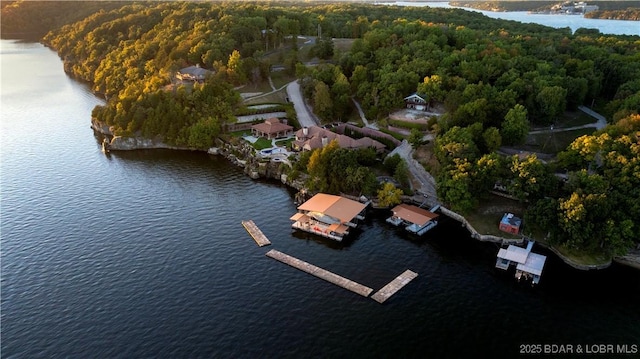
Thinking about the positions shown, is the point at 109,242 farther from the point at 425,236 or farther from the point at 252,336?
the point at 425,236

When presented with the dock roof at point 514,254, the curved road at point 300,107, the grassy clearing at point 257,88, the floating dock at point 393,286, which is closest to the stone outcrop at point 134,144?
the curved road at point 300,107

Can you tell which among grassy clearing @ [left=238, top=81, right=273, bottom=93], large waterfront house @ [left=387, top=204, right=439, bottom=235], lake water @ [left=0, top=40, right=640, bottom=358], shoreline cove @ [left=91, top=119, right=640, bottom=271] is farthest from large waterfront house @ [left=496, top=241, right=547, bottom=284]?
grassy clearing @ [left=238, top=81, right=273, bottom=93]

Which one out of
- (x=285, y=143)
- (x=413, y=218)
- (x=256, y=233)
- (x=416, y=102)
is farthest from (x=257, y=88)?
(x=413, y=218)

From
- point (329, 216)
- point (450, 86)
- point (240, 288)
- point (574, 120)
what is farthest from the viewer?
point (450, 86)

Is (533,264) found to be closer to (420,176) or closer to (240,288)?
(420,176)

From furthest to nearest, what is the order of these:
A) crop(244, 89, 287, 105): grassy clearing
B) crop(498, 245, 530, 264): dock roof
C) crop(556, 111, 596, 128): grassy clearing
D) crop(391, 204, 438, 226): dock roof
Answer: crop(244, 89, 287, 105): grassy clearing < crop(556, 111, 596, 128): grassy clearing < crop(391, 204, 438, 226): dock roof < crop(498, 245, 530, 264): dock roof

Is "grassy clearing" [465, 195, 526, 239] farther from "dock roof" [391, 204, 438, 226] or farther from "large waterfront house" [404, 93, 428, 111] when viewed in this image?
"large waterfront house" [404, 93, 428, 111]
